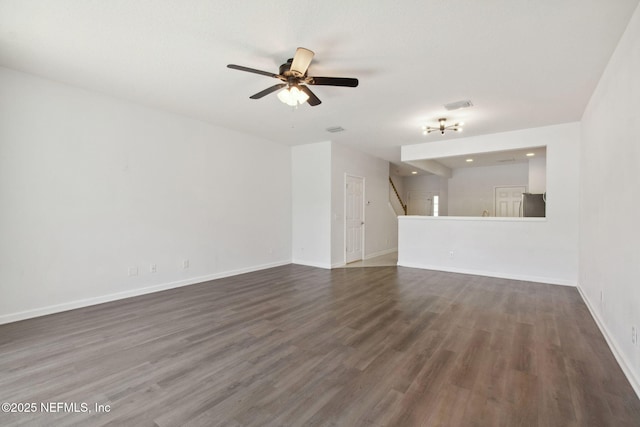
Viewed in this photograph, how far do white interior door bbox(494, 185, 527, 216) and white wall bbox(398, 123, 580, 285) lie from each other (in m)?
4.35

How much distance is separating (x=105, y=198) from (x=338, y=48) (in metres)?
3.55

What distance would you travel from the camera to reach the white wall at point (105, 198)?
3.19m

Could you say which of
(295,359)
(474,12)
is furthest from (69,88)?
(474,12)

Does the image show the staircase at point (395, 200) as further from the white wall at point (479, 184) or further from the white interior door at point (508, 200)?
the white interior door at point (508, 200)

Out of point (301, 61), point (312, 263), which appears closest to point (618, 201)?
point (301, 61)

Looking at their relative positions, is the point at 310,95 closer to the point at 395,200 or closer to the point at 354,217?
the point at 354,217

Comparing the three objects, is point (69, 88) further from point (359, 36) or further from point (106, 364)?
point (359, 36)

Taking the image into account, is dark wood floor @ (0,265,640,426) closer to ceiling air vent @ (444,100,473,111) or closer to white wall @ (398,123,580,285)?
white wall @ (398,123,580,285)

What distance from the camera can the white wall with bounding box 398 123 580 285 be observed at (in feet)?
15.6

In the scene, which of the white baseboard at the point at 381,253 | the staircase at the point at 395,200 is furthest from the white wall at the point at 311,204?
the staircase at the point at 395,200

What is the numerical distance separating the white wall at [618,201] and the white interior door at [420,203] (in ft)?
22.4

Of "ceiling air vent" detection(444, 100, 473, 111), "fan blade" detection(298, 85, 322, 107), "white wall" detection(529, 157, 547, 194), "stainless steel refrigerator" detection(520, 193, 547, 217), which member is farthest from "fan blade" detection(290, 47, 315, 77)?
"white wall" detection(529, 157, 547, 194)

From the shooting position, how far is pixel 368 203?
24.3ft

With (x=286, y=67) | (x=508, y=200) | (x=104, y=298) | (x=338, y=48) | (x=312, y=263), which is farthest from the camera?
(x=508, y=200)
